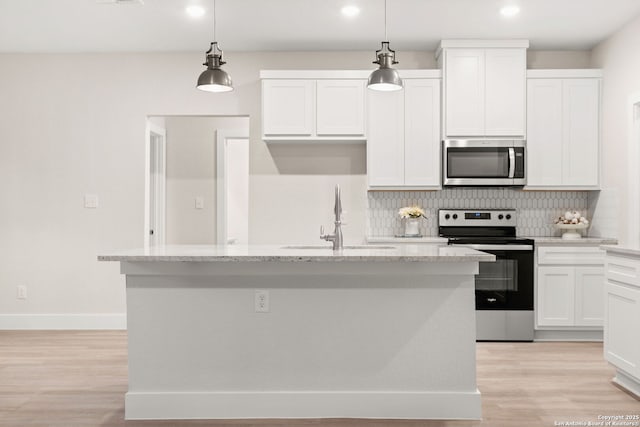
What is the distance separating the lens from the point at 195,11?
4.23m

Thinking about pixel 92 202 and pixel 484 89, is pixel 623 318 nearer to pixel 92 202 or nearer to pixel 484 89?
pixel 484 89

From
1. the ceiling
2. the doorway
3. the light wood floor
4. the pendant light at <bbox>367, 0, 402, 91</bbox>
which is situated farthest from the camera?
the doorway

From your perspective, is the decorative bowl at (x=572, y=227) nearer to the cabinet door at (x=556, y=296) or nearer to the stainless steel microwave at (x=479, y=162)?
the cabinet door at (x=556, y=296)

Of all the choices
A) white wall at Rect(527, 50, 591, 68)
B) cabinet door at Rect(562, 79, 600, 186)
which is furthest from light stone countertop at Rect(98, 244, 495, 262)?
white wall at Rect(527, 50, 591, 68)

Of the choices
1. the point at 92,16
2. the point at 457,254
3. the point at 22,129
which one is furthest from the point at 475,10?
the point at 22,129

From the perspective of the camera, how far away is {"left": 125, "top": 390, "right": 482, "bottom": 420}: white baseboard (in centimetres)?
293

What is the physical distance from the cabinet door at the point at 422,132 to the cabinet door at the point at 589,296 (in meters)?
1.43

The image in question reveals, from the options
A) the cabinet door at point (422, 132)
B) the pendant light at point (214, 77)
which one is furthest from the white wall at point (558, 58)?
the pendant light at point (214, 77)

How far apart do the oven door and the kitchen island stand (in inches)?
73.1

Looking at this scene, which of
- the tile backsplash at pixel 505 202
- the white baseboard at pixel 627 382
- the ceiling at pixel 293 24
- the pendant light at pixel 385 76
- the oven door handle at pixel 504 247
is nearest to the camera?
the pendant light at pixel 385 76

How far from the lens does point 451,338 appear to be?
9.63ft

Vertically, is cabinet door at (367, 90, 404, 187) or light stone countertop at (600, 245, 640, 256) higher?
cabinet door at (367, 90, 404, 187)

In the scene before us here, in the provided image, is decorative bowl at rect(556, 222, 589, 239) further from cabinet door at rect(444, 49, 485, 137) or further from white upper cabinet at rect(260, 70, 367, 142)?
white upper cabinet at rect(260, 70, 367, 142)

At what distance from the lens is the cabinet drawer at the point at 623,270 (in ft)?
10.4
